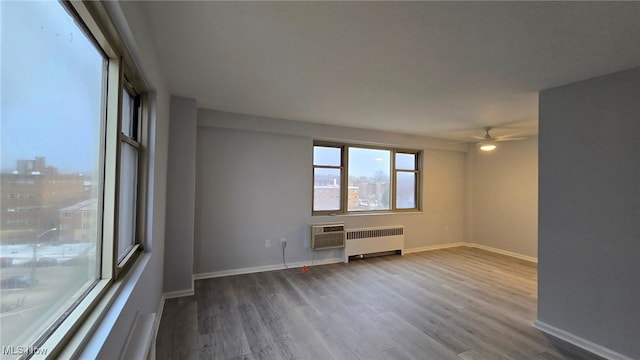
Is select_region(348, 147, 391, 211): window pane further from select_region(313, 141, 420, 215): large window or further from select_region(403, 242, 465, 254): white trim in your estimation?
select_region(403, 242, 465, 254): white trim

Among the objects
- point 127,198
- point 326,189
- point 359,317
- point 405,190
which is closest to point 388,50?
point 127,198

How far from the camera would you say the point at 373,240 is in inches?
200

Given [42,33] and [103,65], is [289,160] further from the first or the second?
[42,33]

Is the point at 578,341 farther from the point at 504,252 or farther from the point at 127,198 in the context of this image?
the point at 127,198

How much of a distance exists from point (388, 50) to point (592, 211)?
229 cm

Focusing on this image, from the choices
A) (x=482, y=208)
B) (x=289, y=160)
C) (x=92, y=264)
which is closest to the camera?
(x=92, y=264)

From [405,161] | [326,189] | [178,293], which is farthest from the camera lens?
[405,161]

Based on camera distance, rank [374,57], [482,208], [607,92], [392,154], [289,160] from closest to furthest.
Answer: [374,57] < [607,92] < [289,160] < [392,154] < [482,208]

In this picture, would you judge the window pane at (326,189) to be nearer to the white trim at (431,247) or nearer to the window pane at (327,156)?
the window pane at (327,156)

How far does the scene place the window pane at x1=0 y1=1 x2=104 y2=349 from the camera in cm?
74

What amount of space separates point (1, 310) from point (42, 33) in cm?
84

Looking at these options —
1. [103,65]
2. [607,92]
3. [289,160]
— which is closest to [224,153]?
[289,160]

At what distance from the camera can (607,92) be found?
2.34 m

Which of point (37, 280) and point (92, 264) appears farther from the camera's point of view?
point (92, 264)
